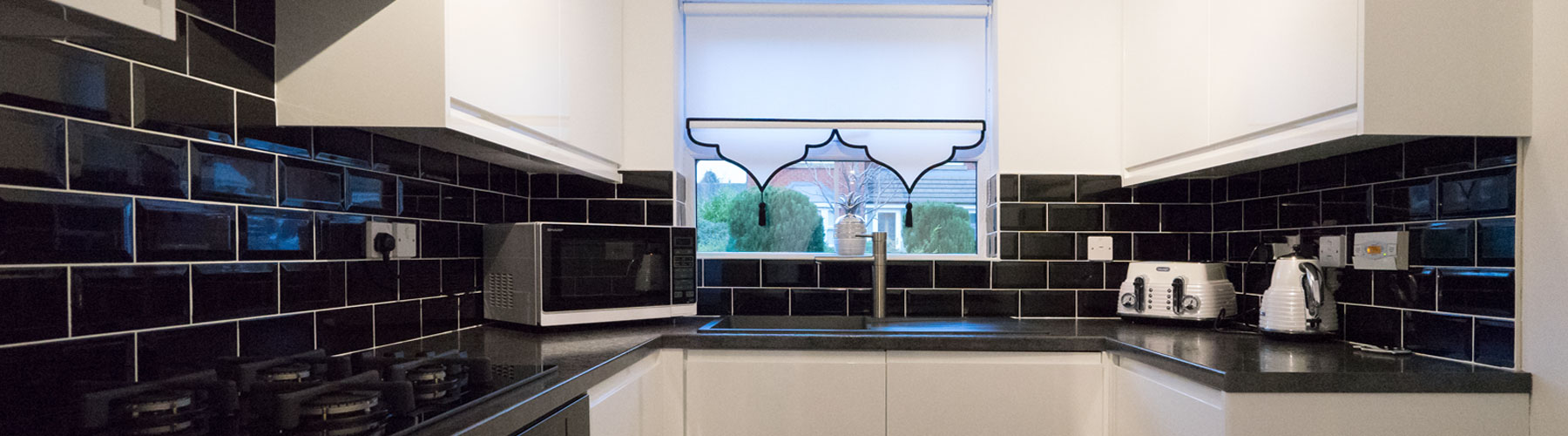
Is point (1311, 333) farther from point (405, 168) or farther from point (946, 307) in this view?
point (405, 168)

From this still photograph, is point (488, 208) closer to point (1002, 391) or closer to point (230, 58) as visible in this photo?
point (230, 58)

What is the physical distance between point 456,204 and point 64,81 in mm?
1096

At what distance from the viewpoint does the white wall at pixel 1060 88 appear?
2.67 meters

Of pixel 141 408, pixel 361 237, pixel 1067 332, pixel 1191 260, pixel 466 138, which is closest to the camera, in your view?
pixel 141 408

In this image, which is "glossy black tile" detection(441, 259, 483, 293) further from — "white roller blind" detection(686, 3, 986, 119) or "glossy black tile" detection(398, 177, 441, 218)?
"white roller blind" detection(686, 3, 986, 119)

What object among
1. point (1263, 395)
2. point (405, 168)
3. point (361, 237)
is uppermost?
point (405, 168)

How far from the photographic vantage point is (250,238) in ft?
4.77

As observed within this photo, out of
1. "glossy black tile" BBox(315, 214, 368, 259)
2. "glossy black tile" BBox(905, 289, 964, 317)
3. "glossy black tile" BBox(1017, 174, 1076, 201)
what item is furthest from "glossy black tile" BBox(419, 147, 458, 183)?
"glossy black tile" BBox(1017, 174, 1076, 201)

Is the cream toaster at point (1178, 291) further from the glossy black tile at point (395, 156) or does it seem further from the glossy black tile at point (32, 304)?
the glossy black tile at point (32, 304)

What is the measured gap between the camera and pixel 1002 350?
2139 mm

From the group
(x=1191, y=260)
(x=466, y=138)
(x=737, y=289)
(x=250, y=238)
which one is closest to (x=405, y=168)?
(x=466, y=138)

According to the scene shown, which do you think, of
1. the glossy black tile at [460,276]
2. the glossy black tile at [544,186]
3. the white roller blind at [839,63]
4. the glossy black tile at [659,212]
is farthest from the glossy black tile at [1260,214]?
the glossy black tile at [460,276]

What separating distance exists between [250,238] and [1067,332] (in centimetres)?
201

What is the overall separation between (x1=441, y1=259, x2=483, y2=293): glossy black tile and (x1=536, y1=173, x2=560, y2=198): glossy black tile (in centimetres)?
43
